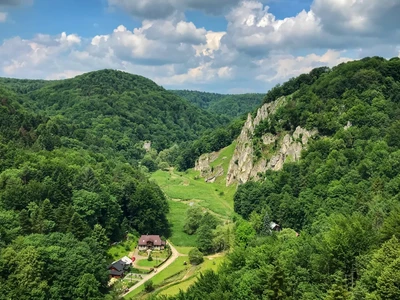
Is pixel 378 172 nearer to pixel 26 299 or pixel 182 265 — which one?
pixel 182 265

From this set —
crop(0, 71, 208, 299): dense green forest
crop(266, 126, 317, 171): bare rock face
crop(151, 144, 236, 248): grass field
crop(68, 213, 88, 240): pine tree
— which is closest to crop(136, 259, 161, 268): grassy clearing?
crop(0, 71, 208, 299): dense green forest

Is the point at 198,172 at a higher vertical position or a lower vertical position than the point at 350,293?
lower

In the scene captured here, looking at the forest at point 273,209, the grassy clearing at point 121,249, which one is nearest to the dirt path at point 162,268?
the forest at point 273,209

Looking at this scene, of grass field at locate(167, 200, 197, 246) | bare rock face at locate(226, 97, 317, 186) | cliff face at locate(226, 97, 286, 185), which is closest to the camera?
grass field at locate(167, 200, 197, 246)

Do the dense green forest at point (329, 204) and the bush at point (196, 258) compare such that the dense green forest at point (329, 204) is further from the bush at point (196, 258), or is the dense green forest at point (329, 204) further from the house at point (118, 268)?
the house at point (118, 268)

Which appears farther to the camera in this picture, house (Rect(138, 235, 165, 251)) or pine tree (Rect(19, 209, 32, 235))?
house (Rect(138, 235, 165, 251))

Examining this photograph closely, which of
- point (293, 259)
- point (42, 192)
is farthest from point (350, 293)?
point (42, 192)

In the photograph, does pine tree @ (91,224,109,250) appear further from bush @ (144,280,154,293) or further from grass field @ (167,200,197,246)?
grass field @ (167,200,197,246)
